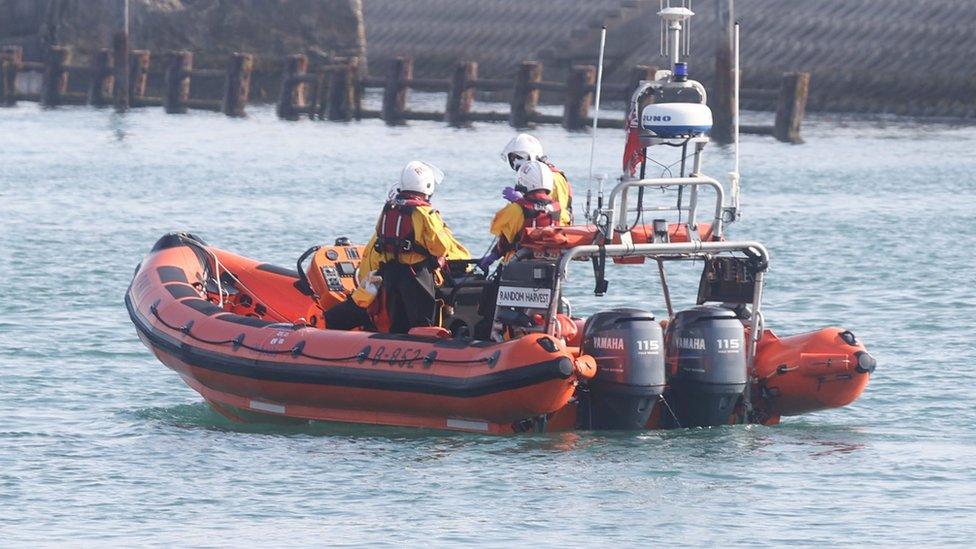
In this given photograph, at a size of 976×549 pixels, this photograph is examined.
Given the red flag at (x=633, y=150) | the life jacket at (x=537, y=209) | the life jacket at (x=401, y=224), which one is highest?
the red flag at (x=633, y=150)

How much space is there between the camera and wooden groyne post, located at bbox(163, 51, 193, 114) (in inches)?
1328

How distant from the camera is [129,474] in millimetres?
9195

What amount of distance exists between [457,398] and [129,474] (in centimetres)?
162

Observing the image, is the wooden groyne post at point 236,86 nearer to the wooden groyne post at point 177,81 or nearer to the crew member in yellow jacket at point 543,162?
the wooden groyne post at point 177,81

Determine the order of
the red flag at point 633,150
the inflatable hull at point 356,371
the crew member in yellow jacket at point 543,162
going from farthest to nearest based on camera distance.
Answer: the crew member in yellow jacket at point 543,162, the red flag at point 633,150, the inflatable hull at point 356,371

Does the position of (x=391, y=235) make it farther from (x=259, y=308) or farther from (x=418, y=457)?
(x=259, y=308)

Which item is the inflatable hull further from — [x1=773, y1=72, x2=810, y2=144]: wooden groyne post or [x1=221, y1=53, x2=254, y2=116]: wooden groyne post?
[x1=221, y1=53, x2=254, y2=116]: wooden groyne post

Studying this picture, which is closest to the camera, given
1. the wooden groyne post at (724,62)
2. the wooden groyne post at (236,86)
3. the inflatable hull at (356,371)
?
the inflatable hull at (356,371)

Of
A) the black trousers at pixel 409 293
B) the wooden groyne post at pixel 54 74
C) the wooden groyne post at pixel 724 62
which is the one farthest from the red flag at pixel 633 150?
the wooden groyne post at pixel 54 74

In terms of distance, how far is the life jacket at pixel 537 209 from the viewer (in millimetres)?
9664

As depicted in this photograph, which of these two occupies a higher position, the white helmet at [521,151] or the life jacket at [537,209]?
the white helmet at [521,151]

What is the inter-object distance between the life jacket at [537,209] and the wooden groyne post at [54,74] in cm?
2671

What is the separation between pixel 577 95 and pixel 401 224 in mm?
19648

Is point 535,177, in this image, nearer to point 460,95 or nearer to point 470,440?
point 470,440
